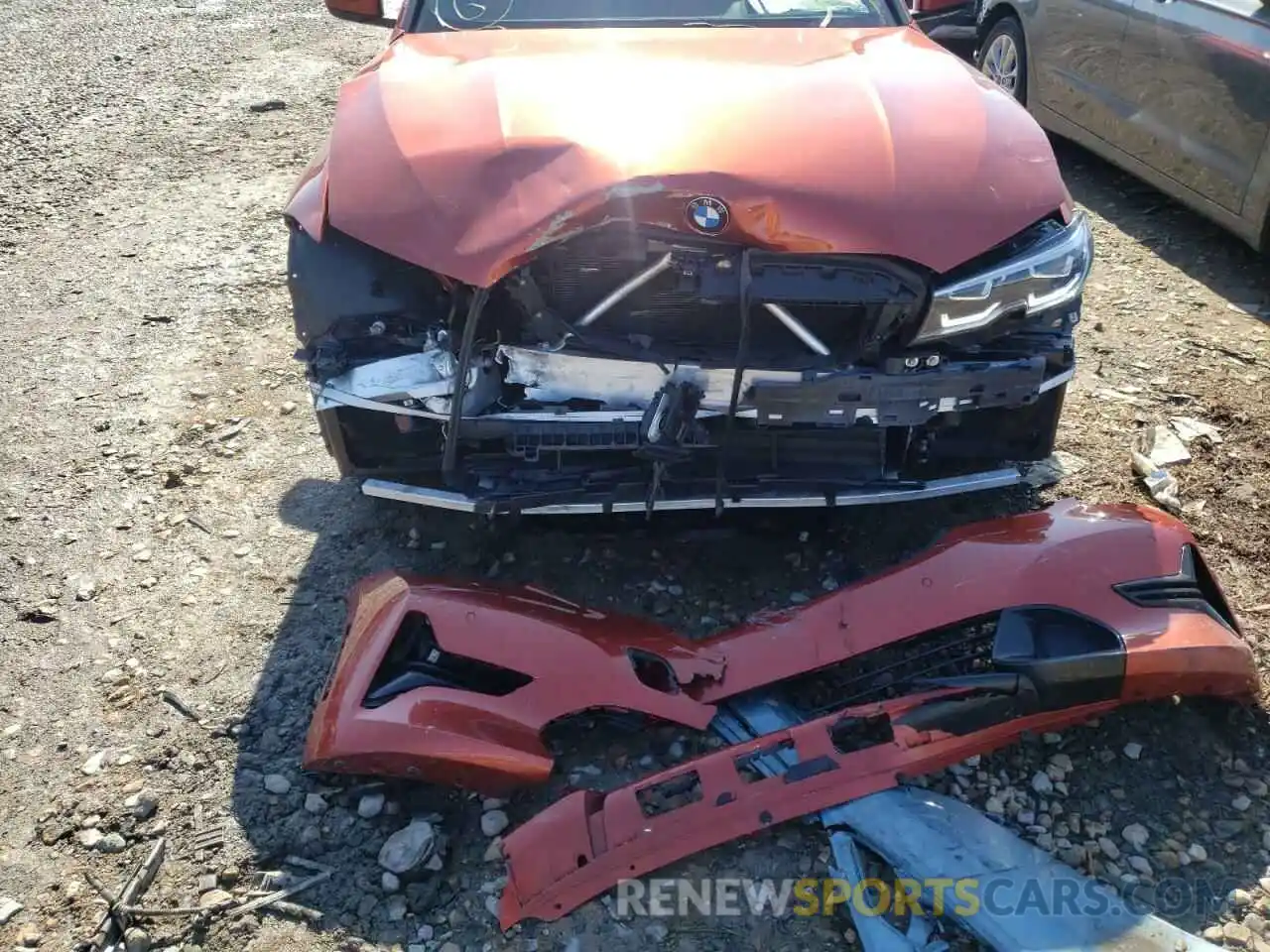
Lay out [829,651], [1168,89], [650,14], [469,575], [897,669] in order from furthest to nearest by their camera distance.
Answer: [1168,89], [650,14], [469,575], [897,669], [829,651]

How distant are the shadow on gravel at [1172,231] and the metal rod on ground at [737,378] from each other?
3.03 meters

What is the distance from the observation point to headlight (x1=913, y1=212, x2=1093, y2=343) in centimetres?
256

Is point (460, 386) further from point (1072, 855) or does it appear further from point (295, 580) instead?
point (1072, 855)

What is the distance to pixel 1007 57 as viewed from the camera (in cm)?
642

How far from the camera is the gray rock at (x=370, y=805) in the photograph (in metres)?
2.46

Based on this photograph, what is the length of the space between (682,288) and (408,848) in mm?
1457

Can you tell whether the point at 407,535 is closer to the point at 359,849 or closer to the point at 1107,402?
the point at 359,849

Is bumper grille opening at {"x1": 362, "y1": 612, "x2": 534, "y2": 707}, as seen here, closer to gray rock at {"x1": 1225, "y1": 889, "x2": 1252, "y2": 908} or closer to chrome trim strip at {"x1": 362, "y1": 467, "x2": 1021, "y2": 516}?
chrome trim strip at {"x1": 362, "y1": 467, "x2": 1021, "y2": 516}

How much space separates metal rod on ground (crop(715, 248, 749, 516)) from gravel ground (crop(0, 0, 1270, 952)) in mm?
453

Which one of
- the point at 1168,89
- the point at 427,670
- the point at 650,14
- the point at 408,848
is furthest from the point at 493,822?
the point at 1168,89

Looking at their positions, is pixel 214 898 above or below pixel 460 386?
below

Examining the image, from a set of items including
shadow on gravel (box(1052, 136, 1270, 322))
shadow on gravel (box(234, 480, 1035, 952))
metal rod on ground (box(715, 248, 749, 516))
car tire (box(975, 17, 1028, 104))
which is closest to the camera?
shadow on gravel (box(234, 480, 1035, 952))

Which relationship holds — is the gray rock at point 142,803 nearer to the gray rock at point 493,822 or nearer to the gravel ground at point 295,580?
the gravel ground at point 295,580

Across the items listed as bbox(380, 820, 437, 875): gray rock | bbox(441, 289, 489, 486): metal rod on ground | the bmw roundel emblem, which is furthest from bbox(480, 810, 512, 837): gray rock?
the bmw roundel emblem
